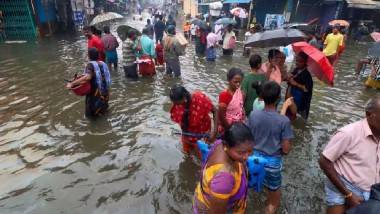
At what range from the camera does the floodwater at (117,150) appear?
4.00 m

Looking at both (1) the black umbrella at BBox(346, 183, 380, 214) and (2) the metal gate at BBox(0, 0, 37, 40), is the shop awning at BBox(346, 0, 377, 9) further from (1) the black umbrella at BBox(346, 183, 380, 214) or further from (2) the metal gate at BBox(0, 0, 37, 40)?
(1) the black umbrella at BBox(346, 183, 380, 214)

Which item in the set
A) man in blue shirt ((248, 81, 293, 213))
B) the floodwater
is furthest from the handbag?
man in blue shirt ((248, 81, 293, 213))

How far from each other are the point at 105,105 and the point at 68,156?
5.56 ft

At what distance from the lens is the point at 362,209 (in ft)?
7.73

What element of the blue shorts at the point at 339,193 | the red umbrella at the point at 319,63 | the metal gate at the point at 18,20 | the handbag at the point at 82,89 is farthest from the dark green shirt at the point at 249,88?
the metal gate at the point at 18,20

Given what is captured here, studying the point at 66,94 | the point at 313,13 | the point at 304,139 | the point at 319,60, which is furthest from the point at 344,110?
the point at 313,13

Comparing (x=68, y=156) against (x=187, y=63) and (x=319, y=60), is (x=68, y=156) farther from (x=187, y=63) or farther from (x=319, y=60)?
(x=187, y=63)

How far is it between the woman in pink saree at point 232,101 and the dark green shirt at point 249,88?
0.48 meters

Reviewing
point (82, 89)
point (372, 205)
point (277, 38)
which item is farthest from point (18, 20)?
point (372, 205)

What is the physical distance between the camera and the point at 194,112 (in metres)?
3.83

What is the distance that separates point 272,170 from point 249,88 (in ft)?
4.86

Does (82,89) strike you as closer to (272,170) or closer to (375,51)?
(272,170)

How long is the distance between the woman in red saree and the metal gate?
16.6 m

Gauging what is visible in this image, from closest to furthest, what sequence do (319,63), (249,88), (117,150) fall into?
(249,88) → (319,63) → (117,150)
